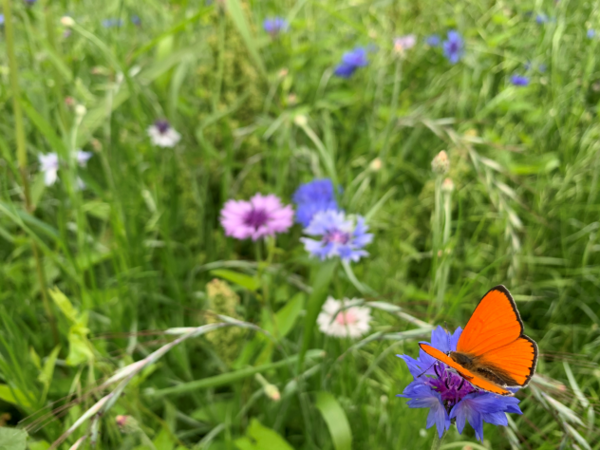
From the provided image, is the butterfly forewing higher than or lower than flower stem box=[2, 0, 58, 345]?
lower

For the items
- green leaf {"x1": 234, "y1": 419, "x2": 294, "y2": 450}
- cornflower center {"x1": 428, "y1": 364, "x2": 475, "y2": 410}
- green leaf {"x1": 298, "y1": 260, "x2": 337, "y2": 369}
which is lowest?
green leaf {"x1": 234, "y1": 419, "x2": 294, "y2": 450}

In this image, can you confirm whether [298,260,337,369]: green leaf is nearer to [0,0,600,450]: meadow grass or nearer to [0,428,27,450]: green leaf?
[0,0,600,450]: meadow grass

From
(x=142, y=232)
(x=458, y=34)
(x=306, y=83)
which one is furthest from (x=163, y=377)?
(x=458, y=34)

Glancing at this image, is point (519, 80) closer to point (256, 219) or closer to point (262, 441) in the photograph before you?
point (256, 219)

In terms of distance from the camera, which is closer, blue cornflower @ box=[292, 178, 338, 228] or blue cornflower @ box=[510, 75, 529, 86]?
blue cornflower @ box=[292, 178, 338, 228]

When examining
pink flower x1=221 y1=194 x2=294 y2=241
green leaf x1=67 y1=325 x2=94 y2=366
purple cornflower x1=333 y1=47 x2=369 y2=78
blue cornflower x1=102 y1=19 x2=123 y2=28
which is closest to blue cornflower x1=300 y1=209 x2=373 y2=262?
pink flower x1=221 y1=194 x2=294 y2=241

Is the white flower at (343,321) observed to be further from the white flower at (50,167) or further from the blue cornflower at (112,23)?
the blue cornflower at (112,23)

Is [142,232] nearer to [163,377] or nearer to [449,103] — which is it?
[163,377]
